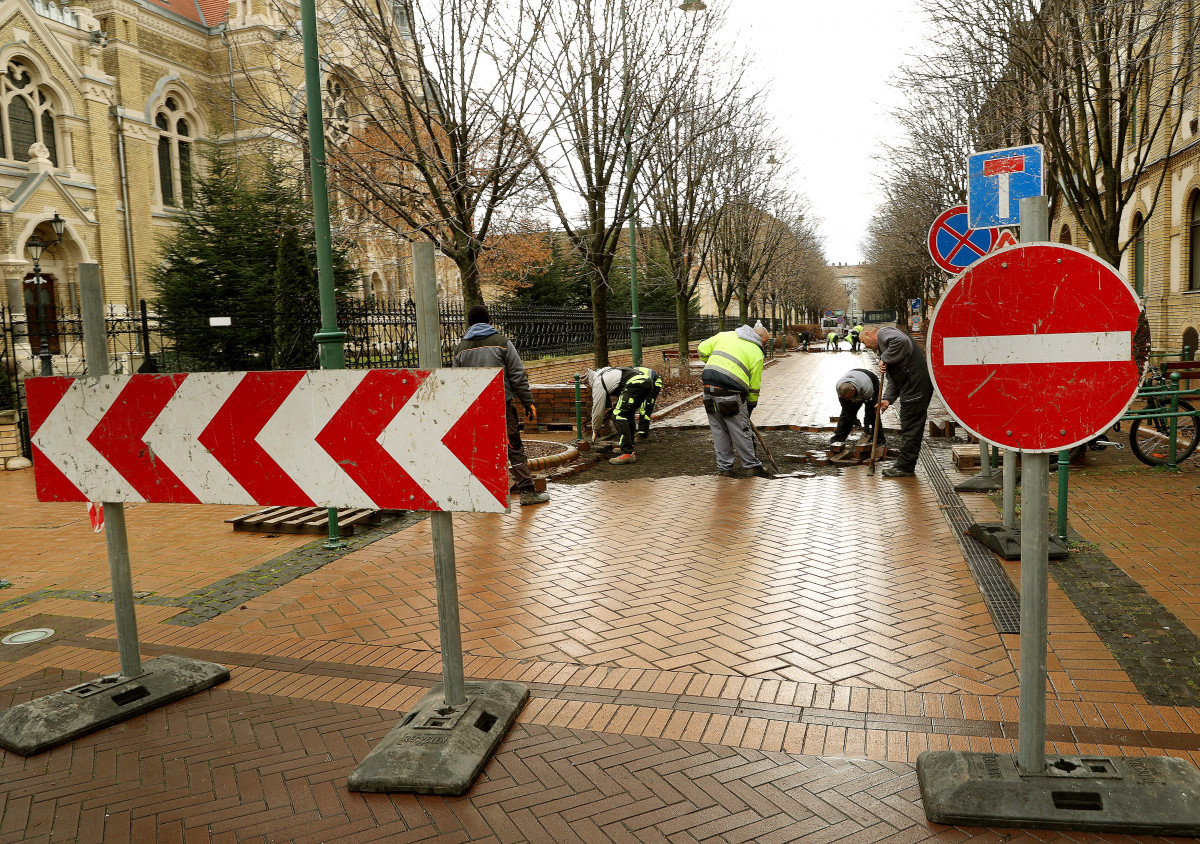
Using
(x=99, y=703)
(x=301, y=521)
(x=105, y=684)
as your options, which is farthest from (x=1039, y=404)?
(x=301, y=521)

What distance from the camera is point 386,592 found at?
5.72 metres

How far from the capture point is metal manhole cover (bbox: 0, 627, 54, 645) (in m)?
5.11

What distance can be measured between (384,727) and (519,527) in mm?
3699

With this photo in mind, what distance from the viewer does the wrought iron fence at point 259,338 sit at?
1311cm

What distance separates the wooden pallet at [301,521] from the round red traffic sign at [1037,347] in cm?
572

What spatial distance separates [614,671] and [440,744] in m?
1.10

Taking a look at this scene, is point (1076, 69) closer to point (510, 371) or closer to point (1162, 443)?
point (1162, 443)

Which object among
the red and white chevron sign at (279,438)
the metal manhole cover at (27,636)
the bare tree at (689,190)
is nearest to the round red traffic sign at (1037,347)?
the red and white chevron sign at (279,438)

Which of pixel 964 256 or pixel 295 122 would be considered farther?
pixel 295 122

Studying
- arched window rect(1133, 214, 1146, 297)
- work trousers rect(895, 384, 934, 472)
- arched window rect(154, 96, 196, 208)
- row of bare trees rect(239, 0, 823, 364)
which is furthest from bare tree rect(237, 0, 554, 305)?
arched window rect(154, 96, 196, 208)

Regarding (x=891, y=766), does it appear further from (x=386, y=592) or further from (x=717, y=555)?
(x=386, y=592)

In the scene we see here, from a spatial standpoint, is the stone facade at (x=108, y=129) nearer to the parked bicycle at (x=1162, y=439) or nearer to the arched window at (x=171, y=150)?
the arched window at (x=171, y=150)

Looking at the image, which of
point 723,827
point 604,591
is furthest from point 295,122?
point 723,827

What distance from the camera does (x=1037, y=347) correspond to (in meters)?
2.78
